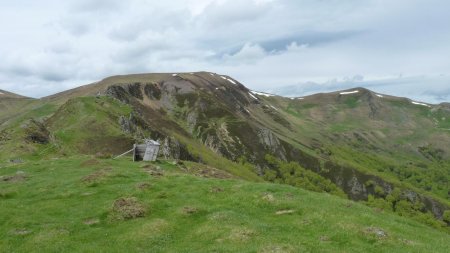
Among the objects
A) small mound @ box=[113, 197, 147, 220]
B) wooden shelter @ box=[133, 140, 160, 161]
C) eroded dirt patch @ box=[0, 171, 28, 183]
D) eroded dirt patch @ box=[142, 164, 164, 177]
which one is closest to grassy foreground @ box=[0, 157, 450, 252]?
small mound @ box=[113, 197, 147, 220]

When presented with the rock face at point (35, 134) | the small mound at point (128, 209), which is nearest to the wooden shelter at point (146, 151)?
the rock face at point (35, 134)

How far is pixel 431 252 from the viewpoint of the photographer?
83.4 feet

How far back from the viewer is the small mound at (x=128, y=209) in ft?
108

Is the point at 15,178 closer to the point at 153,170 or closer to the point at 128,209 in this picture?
the point at 153,170

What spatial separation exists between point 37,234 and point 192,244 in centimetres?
1063

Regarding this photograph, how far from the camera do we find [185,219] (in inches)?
1271

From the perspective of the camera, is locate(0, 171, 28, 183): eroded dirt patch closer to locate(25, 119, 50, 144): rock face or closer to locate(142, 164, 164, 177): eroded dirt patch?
locate(142, 164, 164, 177): eroded dirt patch

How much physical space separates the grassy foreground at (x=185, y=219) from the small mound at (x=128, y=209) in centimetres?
7

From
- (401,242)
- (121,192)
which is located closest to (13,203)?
(121,192)

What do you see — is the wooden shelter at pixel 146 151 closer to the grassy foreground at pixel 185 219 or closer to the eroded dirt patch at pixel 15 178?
the grassy foreground at pixel 185 219

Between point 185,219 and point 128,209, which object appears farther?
point 128,209

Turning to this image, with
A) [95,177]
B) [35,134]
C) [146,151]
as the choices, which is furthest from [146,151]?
[35,134]

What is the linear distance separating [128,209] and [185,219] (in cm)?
465

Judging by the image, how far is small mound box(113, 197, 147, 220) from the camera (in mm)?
33062
